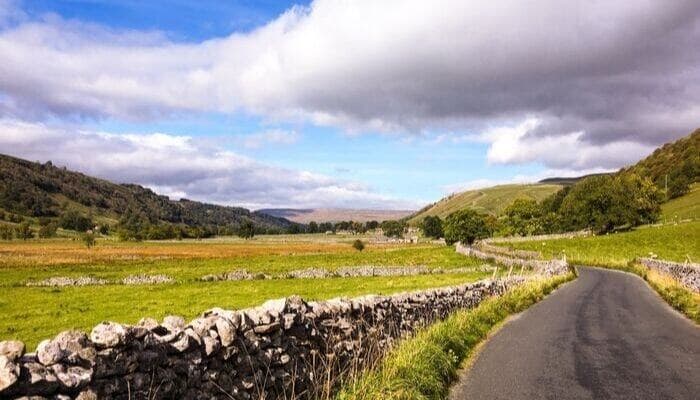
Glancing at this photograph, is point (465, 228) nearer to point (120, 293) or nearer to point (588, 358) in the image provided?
point (120, 293)

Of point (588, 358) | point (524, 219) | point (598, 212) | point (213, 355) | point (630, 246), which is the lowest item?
point (588, 358)

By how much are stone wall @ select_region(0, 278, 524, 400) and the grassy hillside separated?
13806cm

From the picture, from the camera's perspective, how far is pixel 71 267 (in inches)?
2813

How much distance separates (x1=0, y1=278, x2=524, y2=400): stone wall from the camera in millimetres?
5988

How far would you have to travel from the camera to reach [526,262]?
2717 inches

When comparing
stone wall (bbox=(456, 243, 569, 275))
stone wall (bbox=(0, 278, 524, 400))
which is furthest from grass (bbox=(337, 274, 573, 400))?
stone wall (bbox=(456, 243, 569, 275))

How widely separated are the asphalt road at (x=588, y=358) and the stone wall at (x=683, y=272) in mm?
14653

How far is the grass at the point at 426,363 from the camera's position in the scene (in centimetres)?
1051

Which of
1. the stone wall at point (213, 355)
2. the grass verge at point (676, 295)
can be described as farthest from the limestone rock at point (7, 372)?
the grass verge at point (676, 295)

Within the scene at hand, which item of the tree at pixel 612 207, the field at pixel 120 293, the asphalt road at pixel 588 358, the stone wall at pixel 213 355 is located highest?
the tree at pixel 612 207

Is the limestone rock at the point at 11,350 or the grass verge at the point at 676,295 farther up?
the limestone rock at the point at 11,350

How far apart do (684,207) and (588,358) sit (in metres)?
159

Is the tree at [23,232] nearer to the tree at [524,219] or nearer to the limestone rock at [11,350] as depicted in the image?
the tree at [524,219]

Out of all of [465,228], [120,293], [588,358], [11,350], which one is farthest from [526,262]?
[11,350]
